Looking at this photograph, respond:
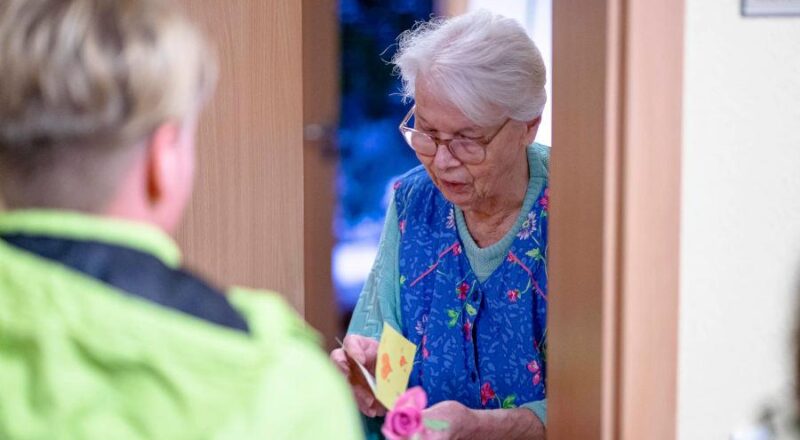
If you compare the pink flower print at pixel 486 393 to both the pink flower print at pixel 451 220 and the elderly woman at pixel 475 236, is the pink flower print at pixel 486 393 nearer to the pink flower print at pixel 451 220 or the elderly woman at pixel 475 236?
the elderly woman at pixel 475 236

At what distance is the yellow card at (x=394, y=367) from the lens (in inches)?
72.7

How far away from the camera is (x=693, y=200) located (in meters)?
1.23

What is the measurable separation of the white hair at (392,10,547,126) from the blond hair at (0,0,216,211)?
4.37ft

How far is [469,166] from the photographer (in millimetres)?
2156

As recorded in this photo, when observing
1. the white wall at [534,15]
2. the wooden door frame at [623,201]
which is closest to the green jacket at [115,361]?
the wooden door frame at [623,201]

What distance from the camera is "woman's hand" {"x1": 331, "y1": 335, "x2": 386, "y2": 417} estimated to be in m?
2.08

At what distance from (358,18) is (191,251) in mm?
2600

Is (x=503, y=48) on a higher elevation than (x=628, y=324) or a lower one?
higher

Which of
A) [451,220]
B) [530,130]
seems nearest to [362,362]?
[451,220]

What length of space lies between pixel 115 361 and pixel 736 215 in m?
0.80

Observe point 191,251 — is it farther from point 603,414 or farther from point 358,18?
point 358,18

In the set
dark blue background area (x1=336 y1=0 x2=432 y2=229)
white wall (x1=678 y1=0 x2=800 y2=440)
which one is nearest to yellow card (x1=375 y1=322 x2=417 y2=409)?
white wall (x1=678 y1=0 x2=800 y2=440)

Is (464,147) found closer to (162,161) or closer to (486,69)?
(486,69)

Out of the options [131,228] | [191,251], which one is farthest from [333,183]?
[131,228]
